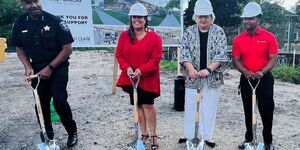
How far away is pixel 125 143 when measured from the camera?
15.0 feet

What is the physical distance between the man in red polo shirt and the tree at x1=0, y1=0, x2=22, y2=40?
26063 mm

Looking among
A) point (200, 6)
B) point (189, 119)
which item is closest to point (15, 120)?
point (189, 119)

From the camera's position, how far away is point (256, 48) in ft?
12.3

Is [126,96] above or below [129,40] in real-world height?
below

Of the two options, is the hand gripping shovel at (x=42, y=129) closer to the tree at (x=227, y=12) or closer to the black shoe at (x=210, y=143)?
the black shoe at (x=210, y=143)

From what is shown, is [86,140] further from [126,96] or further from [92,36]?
[126,96]

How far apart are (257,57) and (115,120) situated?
9.35 ft

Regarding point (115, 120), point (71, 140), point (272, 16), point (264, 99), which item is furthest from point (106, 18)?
point (272, 16)

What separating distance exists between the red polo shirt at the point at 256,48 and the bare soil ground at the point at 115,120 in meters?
1.26

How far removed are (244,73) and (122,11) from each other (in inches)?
141

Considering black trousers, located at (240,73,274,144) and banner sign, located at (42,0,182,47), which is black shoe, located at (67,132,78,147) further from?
banner sign, located at (42,0,182,47)

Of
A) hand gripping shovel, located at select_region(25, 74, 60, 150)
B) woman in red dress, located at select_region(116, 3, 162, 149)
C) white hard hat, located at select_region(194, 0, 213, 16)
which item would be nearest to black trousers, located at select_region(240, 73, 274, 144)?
white hard hat, located at select_region(194, 0, 213, 16)

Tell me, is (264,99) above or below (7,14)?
below

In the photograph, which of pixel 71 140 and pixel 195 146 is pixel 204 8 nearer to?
pixel 195 146
